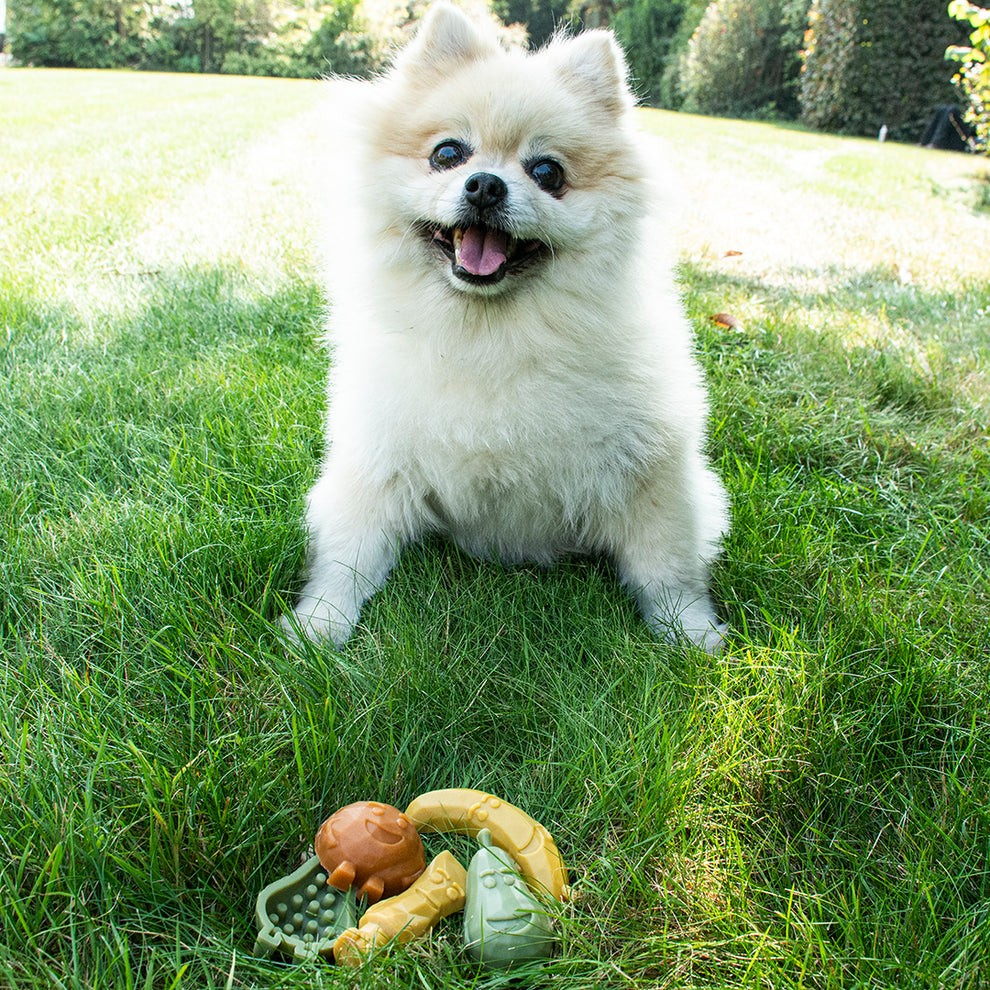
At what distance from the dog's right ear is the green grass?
102 cm

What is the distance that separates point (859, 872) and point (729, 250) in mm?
4287

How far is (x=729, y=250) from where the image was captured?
4.88m

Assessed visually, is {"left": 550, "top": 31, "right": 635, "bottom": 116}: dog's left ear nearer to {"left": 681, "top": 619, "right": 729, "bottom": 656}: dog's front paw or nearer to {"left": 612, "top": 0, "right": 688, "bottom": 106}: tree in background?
{"left": 681, "top": 619, "right": 729, "bottom": 656}: dog's front paw

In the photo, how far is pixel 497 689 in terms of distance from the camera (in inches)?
61.2

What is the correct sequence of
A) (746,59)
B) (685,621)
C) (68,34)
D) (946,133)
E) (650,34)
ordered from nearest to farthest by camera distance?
1. (685,621)
2. (946,133)
3. (746,59)
4. (650,34)
5. (68,34)

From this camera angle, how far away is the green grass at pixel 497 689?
1.10 meters

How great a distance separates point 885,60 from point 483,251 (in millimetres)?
18619

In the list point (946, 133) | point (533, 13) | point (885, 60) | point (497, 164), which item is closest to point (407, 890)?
point (497, 164)

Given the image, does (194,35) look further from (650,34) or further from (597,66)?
(597,66)

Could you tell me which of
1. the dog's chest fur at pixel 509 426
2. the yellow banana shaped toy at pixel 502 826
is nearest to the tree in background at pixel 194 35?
the dog's chest fur at pixel 509 426

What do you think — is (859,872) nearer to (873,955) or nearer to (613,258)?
(873,955)

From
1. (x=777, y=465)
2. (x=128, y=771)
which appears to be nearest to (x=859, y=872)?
(x=128, y=771)

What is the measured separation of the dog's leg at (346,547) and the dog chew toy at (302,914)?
2.22ft

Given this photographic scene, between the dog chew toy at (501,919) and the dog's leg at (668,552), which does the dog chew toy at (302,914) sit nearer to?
the dog chew toy at (501,919)
